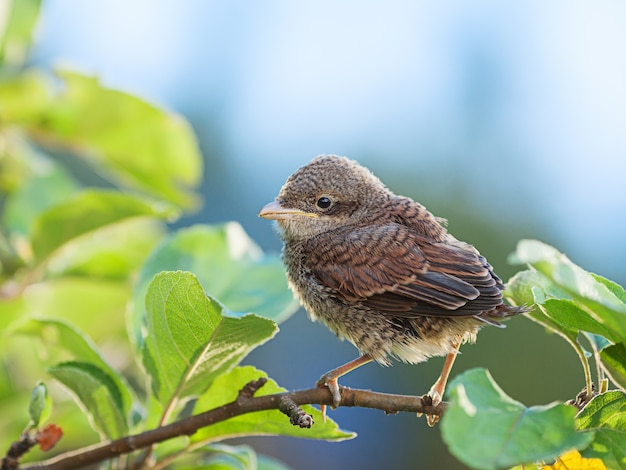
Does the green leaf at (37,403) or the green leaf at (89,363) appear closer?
the green leaf at (37,403)

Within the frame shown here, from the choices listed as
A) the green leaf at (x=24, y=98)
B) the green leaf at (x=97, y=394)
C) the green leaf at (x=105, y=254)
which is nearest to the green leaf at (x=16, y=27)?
the green leaf at (x=24, y=98)

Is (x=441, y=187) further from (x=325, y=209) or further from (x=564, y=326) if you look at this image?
(x=564, y=326)

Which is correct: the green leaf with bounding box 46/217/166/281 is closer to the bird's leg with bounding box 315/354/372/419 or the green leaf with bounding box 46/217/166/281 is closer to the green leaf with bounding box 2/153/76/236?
the green leaf with bounding box 2/153/76/236

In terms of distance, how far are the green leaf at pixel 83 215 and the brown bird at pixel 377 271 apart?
0.34 metres

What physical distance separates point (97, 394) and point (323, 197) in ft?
2.76

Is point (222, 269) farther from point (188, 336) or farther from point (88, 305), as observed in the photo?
point (88, 305)

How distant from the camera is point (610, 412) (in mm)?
1267

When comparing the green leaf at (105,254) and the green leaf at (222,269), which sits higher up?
the green leaf at (222,269)

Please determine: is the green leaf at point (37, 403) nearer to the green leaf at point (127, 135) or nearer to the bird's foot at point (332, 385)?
the bird's foot at point (332, 385)

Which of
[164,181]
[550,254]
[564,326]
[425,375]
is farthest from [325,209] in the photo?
[425,375]

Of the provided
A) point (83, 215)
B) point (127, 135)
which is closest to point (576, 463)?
point (83, 215)

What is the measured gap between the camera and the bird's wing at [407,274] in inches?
62.5

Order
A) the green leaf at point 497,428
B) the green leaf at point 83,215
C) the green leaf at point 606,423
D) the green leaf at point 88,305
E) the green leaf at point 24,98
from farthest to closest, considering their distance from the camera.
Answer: the green leaf at point 88,305
the green leaf at point 24,98
the green leaf at point 83,215
the green leaf at point 606,423
the green leaf at point 497,428

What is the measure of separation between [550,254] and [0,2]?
6.36ft
